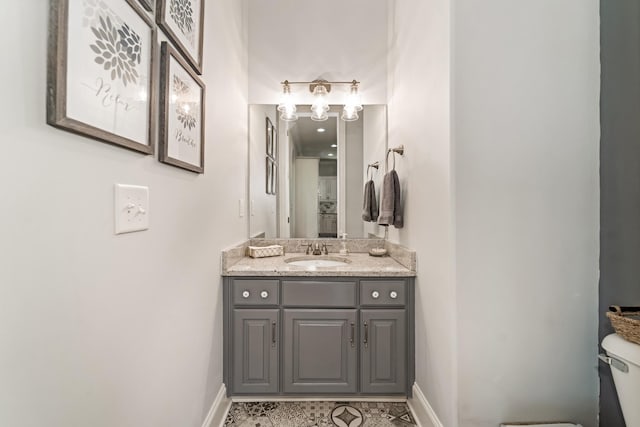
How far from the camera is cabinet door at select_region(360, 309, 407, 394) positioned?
1658 millimetres

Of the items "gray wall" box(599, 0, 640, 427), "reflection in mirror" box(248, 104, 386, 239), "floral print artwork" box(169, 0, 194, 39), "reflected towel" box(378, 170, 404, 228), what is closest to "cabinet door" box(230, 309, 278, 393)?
"reflection in mirror" box(248, 104, 386, 239)

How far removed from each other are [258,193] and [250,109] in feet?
2.15

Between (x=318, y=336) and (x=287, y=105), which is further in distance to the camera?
(x=287, y=105)

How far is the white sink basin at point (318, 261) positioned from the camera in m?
2.00

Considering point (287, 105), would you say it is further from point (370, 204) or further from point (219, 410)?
point (219, 410)

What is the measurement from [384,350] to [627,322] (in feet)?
3.51

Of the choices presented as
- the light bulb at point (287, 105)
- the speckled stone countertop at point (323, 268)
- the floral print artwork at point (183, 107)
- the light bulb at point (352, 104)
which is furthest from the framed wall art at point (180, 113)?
the light bulb at point (352, 104)

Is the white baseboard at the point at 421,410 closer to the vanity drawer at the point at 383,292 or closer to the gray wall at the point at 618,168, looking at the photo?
the vanity drawer at the point at 383,292

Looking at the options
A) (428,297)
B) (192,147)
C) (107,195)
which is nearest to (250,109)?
(192,147)

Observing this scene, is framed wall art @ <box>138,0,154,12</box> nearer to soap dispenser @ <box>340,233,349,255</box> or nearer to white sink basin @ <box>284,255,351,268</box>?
white sink basin @ <box>284,255,351,268</box>

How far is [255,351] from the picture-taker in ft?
5.49

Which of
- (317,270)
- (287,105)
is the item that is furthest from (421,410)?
(287,105)

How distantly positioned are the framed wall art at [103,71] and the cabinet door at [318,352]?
1.25m

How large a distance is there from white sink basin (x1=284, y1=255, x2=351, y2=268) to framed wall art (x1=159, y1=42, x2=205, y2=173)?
0.99 meters
